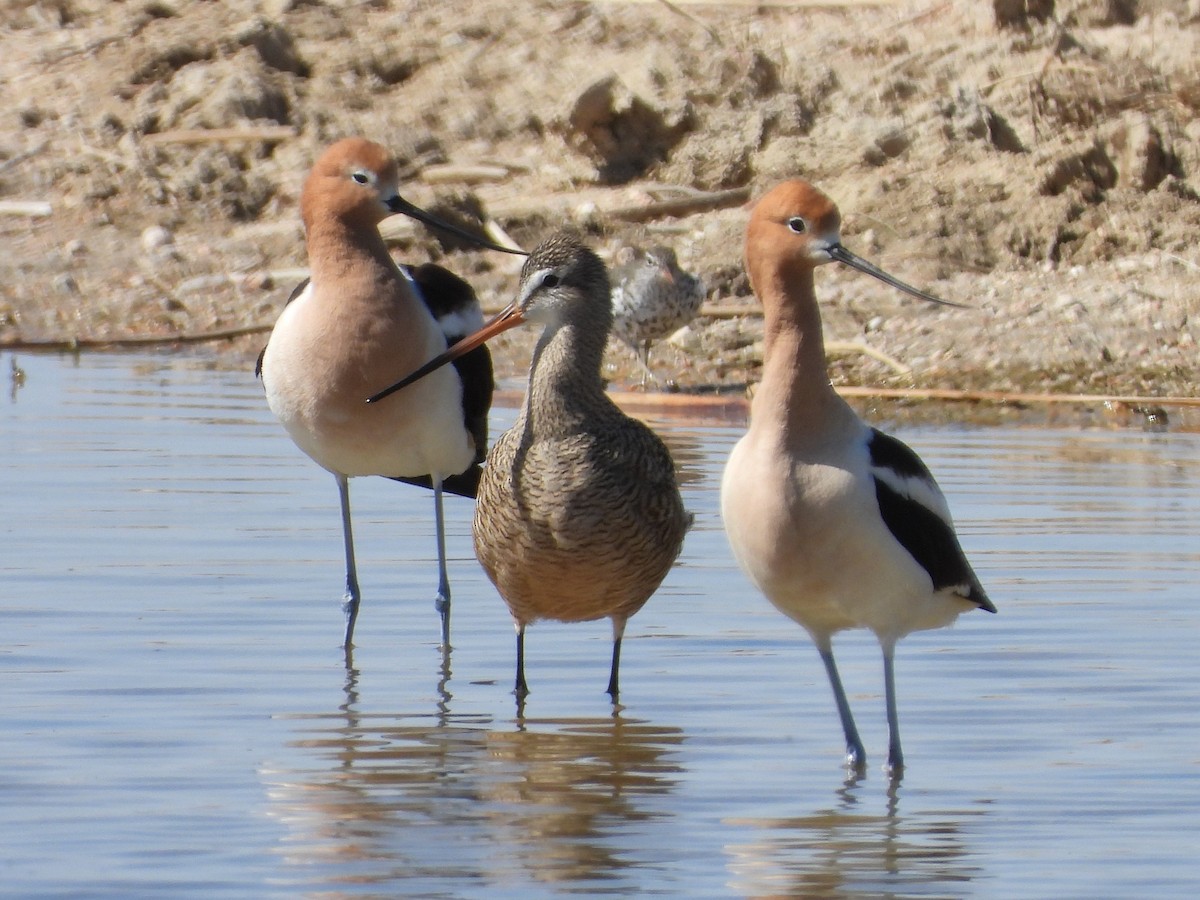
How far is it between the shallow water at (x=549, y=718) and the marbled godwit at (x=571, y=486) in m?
0.34

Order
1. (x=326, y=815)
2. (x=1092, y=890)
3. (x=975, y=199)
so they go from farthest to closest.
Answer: (x=975, y=199) → (x=326, y=815) → (x=1092, y=890)

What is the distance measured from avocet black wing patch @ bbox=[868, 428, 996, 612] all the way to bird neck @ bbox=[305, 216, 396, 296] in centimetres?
246

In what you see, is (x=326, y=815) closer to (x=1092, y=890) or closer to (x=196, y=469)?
(x=1092, y=890)

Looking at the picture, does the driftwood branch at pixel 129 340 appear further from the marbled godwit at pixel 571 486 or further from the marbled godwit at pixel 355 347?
the marbled godwit at pixel 571 486

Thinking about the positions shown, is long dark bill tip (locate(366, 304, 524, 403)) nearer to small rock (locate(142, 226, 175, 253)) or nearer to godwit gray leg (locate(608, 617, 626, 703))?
godwit gray leg (locate(608, 617, 626, 703))

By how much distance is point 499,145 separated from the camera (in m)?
15.9

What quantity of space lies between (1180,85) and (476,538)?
28.6 ft

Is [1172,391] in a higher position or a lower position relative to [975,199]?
lower

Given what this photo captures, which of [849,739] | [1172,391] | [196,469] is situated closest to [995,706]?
[849,739]

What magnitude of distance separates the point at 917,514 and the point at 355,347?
2.52 metres

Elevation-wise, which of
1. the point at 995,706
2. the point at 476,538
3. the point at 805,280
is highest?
the point at 805,280

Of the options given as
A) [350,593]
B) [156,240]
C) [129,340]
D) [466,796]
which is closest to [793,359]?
[466,796]

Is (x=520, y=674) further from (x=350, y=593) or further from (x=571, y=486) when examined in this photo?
(x=350, y=593)

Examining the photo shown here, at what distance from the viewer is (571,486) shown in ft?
21.2
